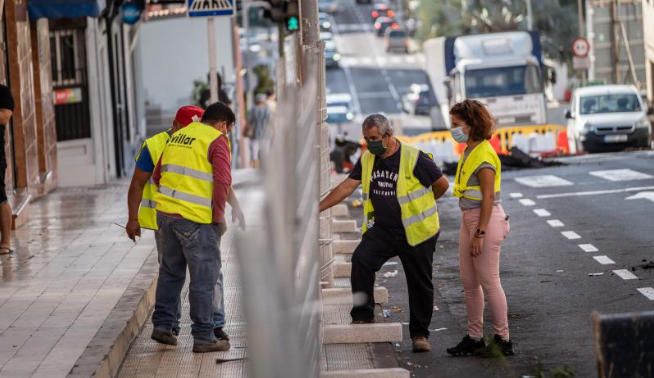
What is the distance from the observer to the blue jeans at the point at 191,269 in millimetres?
9656

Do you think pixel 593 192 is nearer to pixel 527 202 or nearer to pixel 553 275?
pixel 527 202

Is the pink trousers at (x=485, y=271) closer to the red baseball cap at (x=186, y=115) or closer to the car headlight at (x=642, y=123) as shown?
the red baseball cap at (x=186, y=115)

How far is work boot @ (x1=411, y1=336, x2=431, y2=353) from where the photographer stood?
33.7ft

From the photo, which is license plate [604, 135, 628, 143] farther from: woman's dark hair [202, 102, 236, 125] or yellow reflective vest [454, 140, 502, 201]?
woman's dark hair [202, 102, 236, 125]

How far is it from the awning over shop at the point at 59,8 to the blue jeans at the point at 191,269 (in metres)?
12.2

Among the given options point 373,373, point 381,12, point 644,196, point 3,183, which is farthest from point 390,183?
point 381,12

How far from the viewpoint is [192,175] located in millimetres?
9656

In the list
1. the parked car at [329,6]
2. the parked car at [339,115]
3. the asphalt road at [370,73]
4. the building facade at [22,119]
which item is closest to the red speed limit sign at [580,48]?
the parked car at [339,115]

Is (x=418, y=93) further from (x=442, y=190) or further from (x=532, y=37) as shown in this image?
(x=442, y=190)

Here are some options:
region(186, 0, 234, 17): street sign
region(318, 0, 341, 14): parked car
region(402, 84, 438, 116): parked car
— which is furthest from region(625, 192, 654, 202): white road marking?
region(318, 0, 341, 14): parked car

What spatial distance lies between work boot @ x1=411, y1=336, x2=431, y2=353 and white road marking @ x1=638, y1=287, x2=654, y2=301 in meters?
2.28

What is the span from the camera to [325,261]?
11914mm

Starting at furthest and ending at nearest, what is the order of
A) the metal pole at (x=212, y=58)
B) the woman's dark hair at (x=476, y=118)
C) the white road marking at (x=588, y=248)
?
the metal pole at (x=212, y=58) → the white road marking at (x=588, y=248) → the woman's dark hair at (x=476, y=118)

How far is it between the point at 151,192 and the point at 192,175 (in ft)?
1.91
